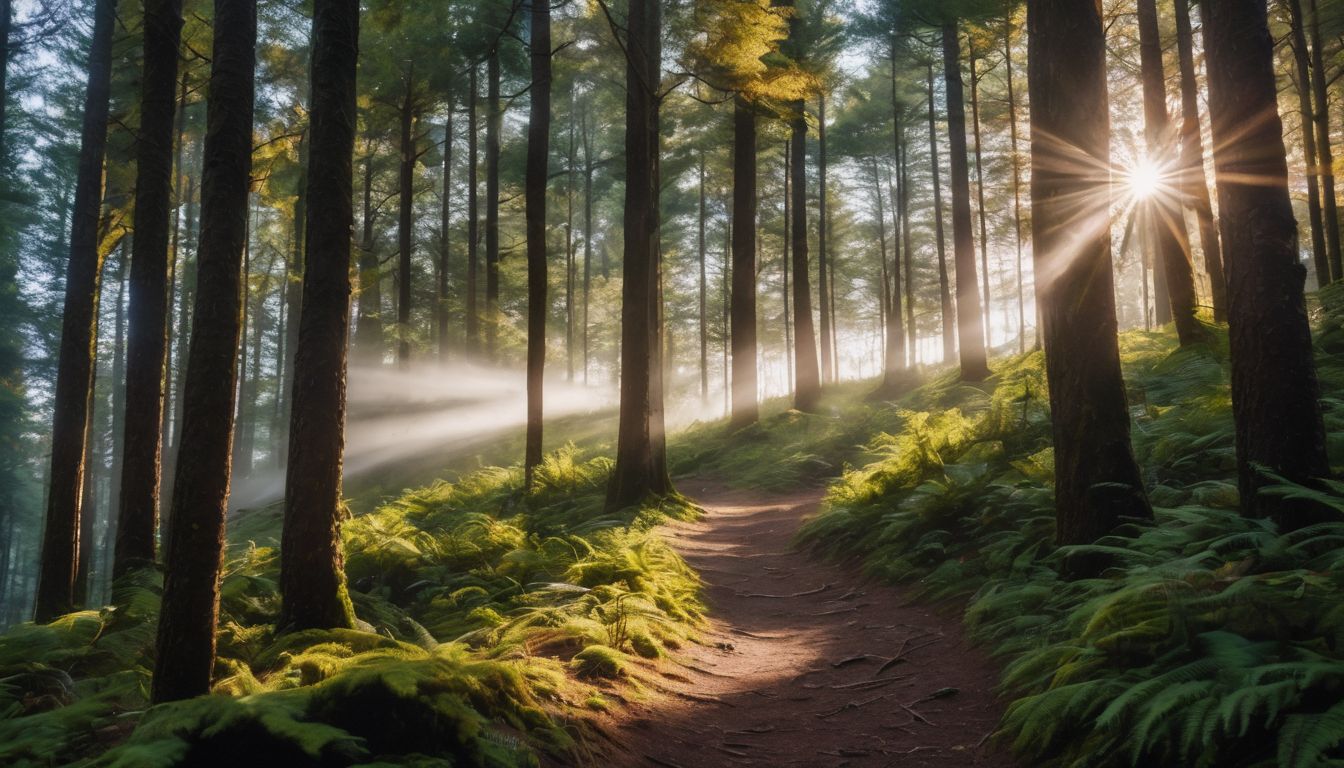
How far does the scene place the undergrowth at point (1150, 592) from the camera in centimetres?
262

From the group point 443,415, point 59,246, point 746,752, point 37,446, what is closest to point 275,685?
point 746,752

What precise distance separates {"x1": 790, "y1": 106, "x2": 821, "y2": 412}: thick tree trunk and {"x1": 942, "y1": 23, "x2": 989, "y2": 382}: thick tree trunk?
3719 mm

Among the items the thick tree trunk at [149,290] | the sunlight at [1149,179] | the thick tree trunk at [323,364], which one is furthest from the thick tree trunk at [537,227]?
the sunlight at [1149,179]

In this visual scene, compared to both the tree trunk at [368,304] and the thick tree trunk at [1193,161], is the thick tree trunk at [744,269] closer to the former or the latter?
the thick tree trunk at [1193,161]

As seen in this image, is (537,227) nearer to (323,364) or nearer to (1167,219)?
(323,364)

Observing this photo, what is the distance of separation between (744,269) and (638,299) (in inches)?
298

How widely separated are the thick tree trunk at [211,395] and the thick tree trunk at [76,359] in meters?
6.73

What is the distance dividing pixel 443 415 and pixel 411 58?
1171cm

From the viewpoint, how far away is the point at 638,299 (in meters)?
11.4

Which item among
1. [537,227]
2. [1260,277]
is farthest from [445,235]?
[1260,277]

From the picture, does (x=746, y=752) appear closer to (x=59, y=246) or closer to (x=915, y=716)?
(x=915, y=716)

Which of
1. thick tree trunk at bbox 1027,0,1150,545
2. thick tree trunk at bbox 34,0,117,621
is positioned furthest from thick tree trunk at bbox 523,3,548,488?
thick tree trunk at bbox 1027,0,1150,545

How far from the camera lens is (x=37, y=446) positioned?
153ft

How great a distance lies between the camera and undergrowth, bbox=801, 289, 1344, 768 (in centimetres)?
262
